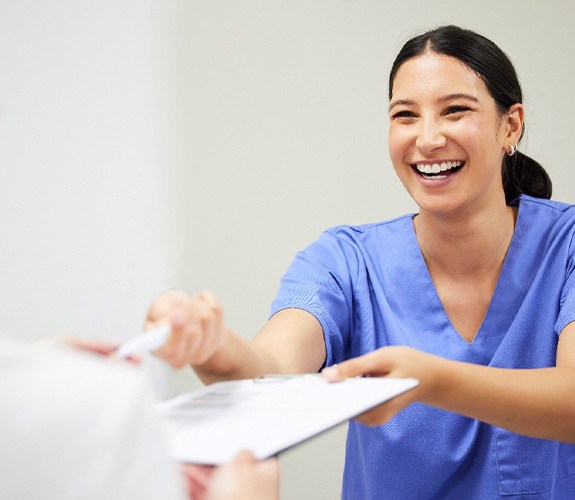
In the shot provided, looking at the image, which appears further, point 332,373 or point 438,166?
point 438,166

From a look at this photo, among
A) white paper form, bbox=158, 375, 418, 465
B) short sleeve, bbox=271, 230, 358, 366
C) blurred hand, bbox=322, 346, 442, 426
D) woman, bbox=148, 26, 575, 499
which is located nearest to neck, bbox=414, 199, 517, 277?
woman, bbox=148, 26, 575, 499

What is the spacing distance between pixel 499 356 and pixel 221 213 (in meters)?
0.91

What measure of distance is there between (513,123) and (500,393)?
1.58 ft

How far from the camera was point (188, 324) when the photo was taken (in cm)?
69

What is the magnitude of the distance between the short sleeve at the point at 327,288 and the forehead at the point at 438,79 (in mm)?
234

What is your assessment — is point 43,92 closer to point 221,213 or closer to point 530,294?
point 221,213

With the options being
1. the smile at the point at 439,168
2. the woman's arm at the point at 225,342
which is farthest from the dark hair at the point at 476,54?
the woman's arm at the point at 225,342

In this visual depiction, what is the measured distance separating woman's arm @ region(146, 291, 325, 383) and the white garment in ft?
0.95

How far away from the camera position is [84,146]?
181 cm

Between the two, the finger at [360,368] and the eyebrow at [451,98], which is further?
the eyebrow at [451,98]

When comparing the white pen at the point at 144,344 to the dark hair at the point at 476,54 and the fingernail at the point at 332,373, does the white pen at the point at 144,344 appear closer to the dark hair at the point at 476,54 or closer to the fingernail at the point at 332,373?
the fingernail at the point at 332,373

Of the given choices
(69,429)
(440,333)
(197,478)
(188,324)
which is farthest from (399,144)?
(69,429)

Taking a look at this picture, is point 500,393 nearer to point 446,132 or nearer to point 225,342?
→ point 225,342

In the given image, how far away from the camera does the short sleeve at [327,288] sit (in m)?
1.04
